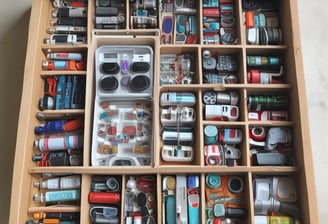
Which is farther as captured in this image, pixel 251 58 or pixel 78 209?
pixel 251 58

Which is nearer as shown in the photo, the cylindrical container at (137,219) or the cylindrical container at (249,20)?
the cylindrical container at (137,219)

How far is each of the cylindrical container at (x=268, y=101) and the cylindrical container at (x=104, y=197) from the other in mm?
532

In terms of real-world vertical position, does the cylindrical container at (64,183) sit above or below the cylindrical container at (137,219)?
above

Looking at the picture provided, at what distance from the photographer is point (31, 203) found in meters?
1.18

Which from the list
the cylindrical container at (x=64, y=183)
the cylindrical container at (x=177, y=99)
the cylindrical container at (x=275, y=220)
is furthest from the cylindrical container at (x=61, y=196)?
A: the cylindrical container at (x=275, y=220)

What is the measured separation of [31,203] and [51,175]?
11cm

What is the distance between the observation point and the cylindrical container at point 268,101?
1217mm

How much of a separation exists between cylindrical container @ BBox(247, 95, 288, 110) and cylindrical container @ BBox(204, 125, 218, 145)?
150mm

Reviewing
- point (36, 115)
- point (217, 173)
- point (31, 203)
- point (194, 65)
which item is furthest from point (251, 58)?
point (31, 203)

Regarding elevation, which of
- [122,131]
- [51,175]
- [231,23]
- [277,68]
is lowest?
[51,175]

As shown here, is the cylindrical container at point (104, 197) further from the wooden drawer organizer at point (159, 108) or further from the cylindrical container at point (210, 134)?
the cylindrical container at point (210, 134)

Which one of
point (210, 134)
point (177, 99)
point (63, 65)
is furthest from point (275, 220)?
point (63, 65)

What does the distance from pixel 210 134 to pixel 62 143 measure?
1.59 ft

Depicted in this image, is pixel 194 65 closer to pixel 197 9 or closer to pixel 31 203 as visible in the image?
pixel 197 9
